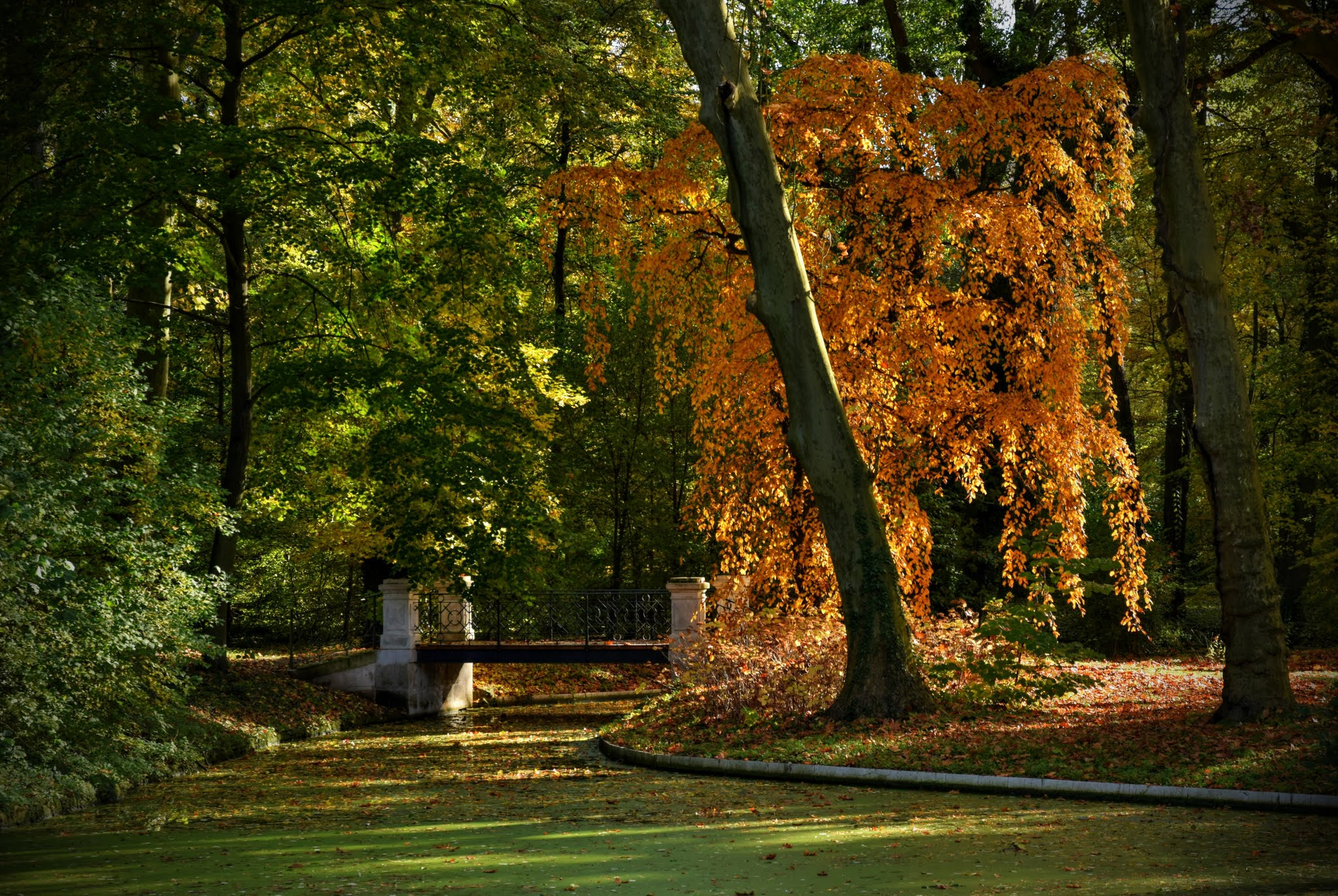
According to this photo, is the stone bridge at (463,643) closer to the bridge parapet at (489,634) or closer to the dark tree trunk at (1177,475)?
the bridge parapet at (489,634)

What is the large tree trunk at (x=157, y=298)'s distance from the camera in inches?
632

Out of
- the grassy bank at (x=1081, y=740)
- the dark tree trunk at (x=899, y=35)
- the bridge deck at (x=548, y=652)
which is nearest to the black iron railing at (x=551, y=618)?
the bridge deck at (x=548, y=652)

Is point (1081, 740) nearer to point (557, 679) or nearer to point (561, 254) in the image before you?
point (557, 679)

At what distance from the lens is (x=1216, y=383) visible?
10.3 m

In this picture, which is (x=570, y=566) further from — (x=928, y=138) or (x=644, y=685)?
(x=928, y=138)

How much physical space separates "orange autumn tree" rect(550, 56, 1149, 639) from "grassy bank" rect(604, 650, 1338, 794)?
5.15 feet

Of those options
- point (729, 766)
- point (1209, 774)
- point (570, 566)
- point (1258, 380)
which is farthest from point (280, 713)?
point (1258, 380)

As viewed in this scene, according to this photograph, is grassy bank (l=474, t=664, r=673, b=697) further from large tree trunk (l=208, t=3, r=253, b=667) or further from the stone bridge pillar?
large tree trunk (l=208, t=3, r=253, b=667)

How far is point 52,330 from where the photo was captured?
37.7 ft

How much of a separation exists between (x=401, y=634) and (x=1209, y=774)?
50.1 ft

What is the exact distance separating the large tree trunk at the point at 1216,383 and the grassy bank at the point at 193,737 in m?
9.97

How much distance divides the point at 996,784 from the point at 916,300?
18.9 ft

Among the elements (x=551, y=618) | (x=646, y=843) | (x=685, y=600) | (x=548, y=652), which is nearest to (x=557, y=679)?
(x=551, y=618)

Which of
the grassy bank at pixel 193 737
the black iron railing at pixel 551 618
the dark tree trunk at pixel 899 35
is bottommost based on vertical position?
the grassy bank at pixel 193 737
